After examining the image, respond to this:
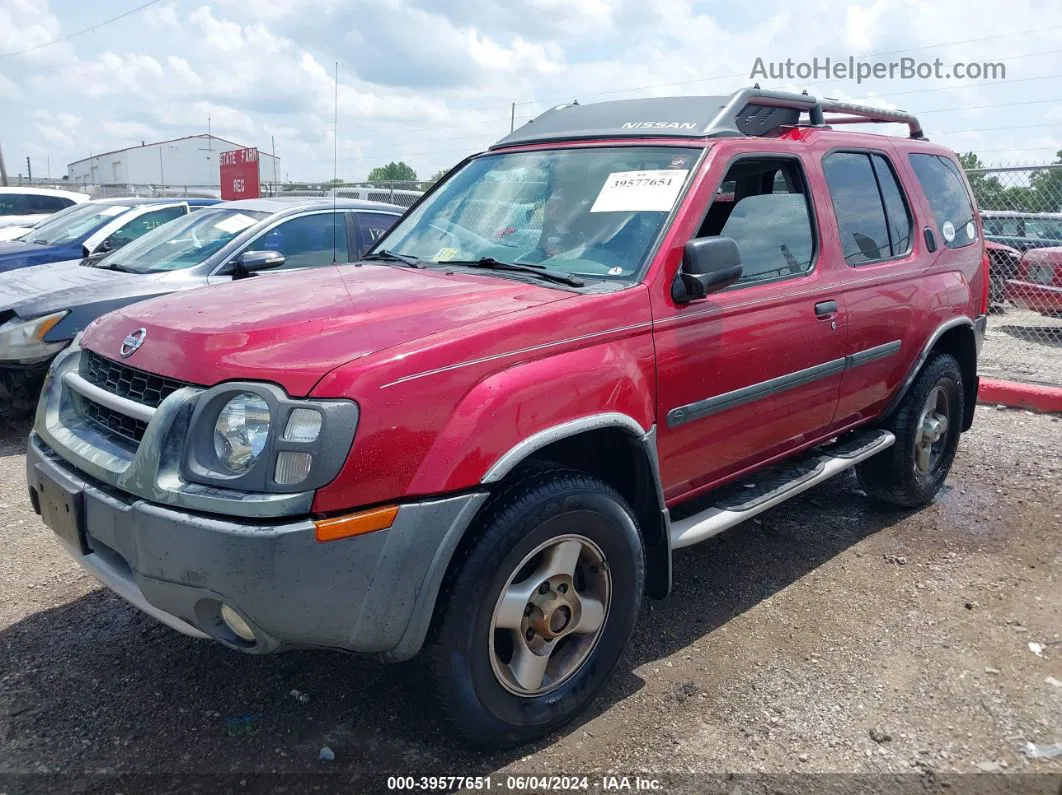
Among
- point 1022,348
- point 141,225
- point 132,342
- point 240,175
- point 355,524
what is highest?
point 240,175

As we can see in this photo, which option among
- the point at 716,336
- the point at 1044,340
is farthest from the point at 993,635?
the point at 1044,340

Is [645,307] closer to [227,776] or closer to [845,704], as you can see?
[845,704]

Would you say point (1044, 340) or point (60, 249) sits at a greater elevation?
point (60, 249)

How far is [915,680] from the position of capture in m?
3.19

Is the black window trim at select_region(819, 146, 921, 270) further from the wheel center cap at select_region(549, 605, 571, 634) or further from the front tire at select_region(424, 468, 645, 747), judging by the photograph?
the wheel center cap at select_region(549, 605, 571, 634)

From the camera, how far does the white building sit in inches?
2164

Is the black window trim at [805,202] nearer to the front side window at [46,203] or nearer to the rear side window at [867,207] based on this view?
the rear side window at [867,207]

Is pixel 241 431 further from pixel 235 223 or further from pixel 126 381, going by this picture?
pixel 235 223

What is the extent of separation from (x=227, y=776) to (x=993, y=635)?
3.00 m

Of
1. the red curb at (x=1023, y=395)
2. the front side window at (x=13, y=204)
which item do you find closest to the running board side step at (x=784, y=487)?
the red curb at (x=1023, y=395)

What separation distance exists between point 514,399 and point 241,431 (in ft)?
2.49

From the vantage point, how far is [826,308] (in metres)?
3.76

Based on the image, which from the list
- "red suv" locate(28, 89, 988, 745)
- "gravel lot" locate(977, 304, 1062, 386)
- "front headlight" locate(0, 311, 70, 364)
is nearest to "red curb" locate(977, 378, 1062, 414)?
"gravel lot" locate(977, 304, 1062, 386)

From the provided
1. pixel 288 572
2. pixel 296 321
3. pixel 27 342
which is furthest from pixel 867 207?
pixel 27 342
